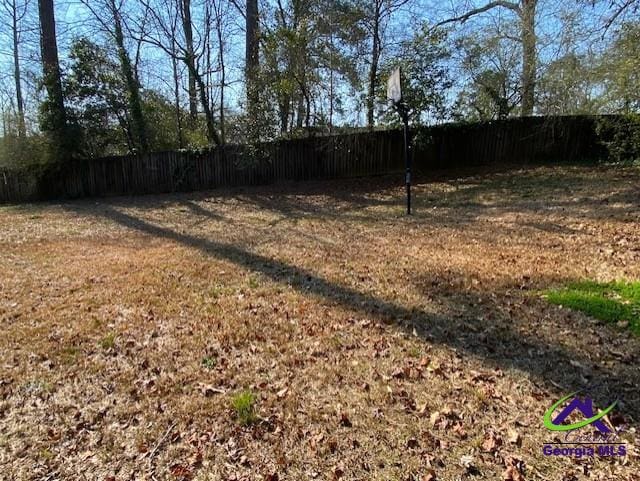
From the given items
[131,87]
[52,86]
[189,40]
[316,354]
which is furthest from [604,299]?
[52,86]

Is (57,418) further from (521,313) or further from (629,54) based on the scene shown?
(629,54)

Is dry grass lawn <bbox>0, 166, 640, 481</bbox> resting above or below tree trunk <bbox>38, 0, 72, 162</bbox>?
below

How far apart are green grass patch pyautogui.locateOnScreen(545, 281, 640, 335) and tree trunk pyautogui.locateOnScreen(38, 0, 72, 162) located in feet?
43.4

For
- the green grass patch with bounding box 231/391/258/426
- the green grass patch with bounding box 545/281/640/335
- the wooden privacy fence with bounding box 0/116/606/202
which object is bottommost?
the green grass patch with bounding box 231/391/258/426

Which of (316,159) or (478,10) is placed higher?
(478,10)

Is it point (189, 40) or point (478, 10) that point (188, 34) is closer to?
point (189, 40)

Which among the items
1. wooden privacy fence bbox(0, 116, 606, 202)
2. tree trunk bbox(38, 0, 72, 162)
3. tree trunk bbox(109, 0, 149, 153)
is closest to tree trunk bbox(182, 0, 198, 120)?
tree trunk bbox(109, 0, 149, 153)

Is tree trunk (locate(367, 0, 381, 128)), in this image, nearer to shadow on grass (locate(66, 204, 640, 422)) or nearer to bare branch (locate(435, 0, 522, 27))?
bare branch (locate(435, 0, 522, 27))

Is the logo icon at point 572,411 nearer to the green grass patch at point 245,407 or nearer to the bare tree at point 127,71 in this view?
the green grass patch at point 245,407

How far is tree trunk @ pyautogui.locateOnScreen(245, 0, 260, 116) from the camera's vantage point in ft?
35.3

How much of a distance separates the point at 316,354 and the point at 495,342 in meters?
1.30

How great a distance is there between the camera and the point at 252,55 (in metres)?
11.8

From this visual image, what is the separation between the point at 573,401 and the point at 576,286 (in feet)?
5.60

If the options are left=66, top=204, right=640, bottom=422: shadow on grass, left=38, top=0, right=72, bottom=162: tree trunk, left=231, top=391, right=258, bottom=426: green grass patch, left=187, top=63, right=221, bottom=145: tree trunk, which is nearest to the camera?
left=231, top=391, right=258, bottom=426: green grass patch
